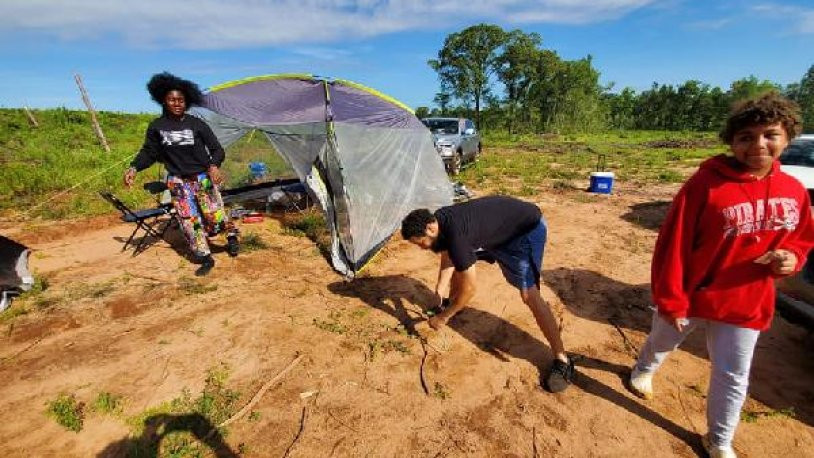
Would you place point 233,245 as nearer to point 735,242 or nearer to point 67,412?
point 67,412

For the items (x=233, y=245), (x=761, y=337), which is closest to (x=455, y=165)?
(x=233, y=245)

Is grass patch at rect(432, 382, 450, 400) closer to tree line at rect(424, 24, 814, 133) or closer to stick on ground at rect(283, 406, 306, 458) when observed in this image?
stick on ground at rect(283, 406, 306, 458)

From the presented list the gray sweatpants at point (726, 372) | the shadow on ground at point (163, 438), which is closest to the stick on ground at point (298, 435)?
the shadow on ground at point (163, 438)

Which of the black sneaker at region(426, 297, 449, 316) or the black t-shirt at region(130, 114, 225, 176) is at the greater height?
the black t-shirt at region(130, 114, 225, 176)

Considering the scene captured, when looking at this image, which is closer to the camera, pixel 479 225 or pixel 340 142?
pixel 479 225

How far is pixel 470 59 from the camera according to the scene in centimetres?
2978

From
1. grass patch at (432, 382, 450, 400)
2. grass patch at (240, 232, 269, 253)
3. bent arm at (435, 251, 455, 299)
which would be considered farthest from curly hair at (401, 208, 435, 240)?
grass patch at (240, 232, 269, 253)

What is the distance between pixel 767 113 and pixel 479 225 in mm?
1564

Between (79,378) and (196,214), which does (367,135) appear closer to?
(196,214)

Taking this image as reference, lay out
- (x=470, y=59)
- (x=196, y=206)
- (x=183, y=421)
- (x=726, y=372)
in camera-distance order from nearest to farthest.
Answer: (x=726, y=372)
(x=183, y=421)
(x=196, y=206)
(x=470, y=59)

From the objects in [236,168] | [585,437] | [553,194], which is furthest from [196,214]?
[553,194]

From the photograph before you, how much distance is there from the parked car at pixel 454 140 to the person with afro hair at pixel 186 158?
21.4ft

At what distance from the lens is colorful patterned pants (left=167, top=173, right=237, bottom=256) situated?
482cm

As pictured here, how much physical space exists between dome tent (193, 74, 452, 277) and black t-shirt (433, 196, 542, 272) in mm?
2437
